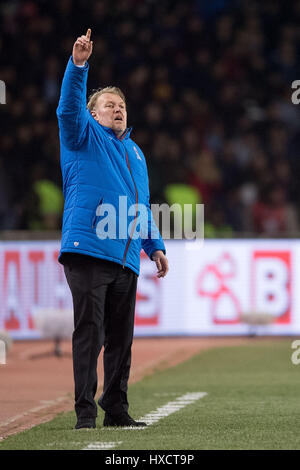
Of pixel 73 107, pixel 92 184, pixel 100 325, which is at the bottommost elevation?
pixel 100 325

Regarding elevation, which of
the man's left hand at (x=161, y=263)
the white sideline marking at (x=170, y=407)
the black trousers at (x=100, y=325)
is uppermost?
the man's left hand at (x=161, y=263)

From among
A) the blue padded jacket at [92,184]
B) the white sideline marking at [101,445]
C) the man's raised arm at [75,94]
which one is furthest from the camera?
the blue padded jacket at [92,184]

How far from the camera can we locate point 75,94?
6648 mm

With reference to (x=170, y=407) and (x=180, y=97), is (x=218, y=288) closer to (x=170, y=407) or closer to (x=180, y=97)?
(x=180, y=97)

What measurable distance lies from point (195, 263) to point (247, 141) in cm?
381

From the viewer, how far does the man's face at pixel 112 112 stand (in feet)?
23.4

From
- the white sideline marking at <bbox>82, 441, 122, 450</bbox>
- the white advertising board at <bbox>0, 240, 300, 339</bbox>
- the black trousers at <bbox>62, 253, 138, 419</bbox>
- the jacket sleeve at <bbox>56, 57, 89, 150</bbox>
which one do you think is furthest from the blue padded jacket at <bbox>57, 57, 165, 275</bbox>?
the white advertising board at <bbox>0, 240, 300, 339</bbox>

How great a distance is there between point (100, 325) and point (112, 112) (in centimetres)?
139

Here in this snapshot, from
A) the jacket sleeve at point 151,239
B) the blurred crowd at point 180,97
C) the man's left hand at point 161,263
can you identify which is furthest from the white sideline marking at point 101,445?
the blurred crowd at point 180,97

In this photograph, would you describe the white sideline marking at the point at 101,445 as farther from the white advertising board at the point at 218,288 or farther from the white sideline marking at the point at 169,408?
the white advertising board at the point at 218,288

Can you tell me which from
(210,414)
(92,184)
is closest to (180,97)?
(210,414)
